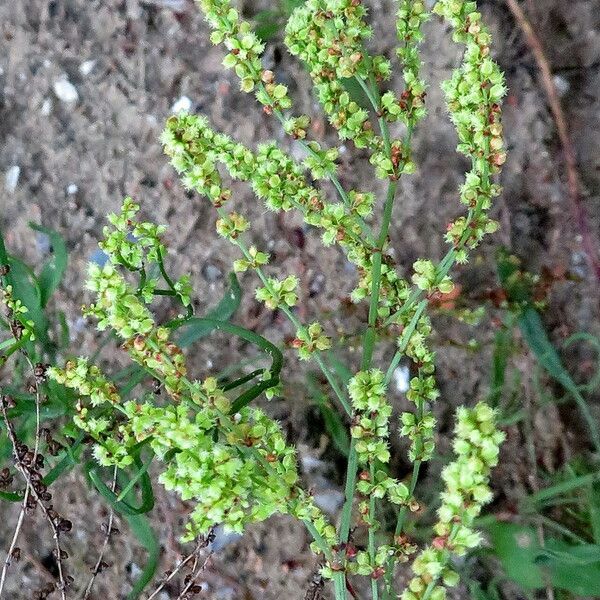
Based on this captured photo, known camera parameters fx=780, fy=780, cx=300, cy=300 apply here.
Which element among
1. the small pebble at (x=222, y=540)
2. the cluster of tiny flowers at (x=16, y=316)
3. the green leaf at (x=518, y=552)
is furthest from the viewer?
the small pebble at (x=222, y=540)

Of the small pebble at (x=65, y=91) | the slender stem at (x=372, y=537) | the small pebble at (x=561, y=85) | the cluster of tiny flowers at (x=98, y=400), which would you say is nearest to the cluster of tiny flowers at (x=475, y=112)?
the slender stem at (x=372, y=537)

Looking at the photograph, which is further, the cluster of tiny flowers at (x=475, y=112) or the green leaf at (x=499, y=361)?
the green leaf at (x=499, y=361)

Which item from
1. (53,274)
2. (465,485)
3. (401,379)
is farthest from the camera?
(401,379)

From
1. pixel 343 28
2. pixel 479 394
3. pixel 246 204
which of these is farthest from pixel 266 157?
pixel 479 394

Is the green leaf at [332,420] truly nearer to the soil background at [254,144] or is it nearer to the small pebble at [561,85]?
the soil background at [254,144]

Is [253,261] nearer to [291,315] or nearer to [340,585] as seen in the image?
[291,315]

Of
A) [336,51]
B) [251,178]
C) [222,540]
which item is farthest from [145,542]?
[336,51]
